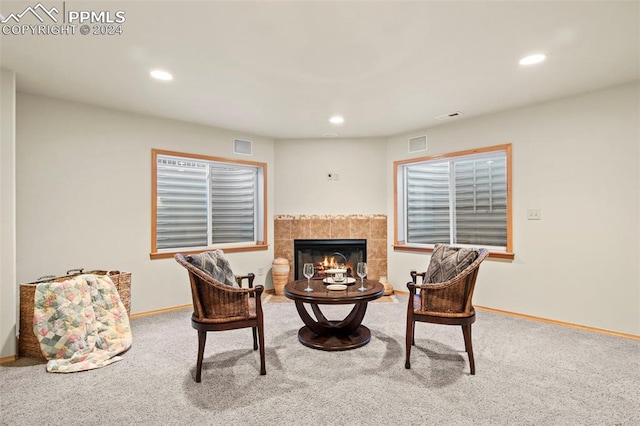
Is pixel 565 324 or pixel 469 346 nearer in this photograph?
pixel 469 346

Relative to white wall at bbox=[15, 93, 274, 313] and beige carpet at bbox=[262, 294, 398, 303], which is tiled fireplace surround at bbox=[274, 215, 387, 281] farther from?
white wall at bbox=[15, 93, 274, 313]

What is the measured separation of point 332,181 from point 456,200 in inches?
73.5

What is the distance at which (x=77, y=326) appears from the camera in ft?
9.40

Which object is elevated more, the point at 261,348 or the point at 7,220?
the point at 7,220

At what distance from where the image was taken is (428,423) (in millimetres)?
1935

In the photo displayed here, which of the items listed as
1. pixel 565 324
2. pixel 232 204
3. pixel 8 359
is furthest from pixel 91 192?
pixel 565 324

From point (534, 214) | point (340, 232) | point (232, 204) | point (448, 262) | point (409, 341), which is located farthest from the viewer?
point (340, 232)

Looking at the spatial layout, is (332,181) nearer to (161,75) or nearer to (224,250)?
(224,250)

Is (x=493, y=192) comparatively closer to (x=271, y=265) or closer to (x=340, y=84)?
(x=340, y=84)

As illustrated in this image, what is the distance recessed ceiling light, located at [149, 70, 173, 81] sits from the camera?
2971 millimetres

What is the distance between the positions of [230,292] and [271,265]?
2.95m

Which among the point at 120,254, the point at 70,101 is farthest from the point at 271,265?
the point at 70,101

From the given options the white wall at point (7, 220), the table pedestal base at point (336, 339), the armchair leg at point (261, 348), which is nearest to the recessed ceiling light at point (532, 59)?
the table pedestal base at point (336, 339)

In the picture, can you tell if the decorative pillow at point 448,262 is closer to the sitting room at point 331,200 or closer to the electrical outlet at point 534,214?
the sitting room at point 331,200
